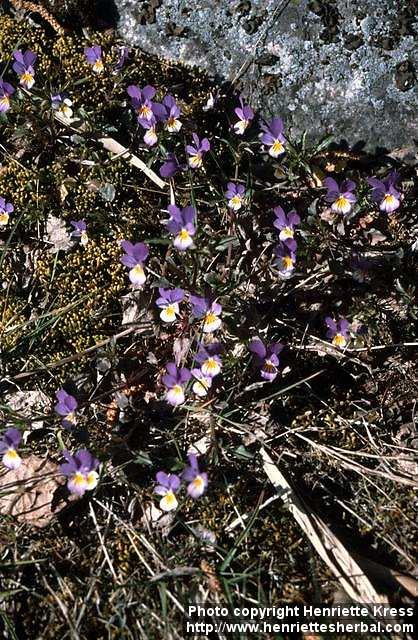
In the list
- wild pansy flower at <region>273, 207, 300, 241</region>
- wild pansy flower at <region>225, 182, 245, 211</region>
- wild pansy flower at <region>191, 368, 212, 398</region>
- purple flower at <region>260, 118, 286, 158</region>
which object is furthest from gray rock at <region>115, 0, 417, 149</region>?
wild pansy flower at <region>191, 368, 212, 398</region>

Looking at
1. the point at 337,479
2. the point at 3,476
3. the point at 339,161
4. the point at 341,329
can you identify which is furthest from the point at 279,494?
the point at 339,161

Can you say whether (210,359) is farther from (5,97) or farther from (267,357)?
(5,97)

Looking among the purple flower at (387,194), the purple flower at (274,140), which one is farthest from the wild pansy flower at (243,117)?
the purple flower at (387,194)

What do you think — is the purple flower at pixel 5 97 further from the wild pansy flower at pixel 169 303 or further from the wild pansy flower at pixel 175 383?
the wild pansy flower at pixel 175 383

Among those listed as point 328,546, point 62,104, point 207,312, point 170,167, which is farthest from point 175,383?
point 62,104

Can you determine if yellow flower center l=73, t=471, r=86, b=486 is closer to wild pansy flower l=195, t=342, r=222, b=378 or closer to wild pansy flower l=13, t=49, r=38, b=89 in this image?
wild pansy flower l=195, t=342, r=222, b=378

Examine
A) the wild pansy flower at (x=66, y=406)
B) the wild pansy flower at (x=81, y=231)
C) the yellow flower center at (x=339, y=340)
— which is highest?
the yellow flower center at (x=339, y=340)
